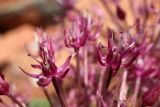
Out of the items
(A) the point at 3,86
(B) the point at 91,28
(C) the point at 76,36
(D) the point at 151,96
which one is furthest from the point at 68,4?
(D) the point at 151,96

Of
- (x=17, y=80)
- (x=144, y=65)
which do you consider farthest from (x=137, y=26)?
(x=17, y=80)

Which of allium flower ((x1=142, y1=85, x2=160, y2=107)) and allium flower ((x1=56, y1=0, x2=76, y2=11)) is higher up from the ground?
allium flower ((x1=56, y1=0, x2=76, y2=11))

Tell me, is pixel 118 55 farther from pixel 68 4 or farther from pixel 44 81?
pixel 68 4

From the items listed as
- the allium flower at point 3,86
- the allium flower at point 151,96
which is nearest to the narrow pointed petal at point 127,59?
the allium flower at point 151,96

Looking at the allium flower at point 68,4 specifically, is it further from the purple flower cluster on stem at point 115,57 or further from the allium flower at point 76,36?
the purple flower cluster on stem at point 115,57

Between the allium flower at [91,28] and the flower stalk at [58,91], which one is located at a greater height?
the allium flower at [91,28]

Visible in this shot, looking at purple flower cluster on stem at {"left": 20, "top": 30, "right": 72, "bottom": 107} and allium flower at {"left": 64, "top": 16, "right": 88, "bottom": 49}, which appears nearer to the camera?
purple flower cluster on stem at {"left": 20, "top": 30, "right": 72, "bottom": 107}

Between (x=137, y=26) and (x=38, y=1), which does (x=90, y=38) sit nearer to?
(x=137, y=26)

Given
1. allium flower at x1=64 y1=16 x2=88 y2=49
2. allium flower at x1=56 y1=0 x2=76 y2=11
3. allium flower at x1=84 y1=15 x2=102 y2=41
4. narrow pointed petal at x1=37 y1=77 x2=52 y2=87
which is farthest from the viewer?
allium flower at x1=56 y1=0 x2=76 y2=11

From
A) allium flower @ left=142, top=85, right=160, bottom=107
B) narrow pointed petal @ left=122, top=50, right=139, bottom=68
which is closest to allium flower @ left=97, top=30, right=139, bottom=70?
narrow pointed petal @ left=122, top=50, right=139, bottom=68

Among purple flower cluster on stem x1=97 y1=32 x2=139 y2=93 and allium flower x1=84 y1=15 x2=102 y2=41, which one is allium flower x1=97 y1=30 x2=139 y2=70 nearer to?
purple flower cluster on stem x1=97 y1=32 x2=139 y2=93

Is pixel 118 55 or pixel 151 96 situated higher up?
pixel 118 55
